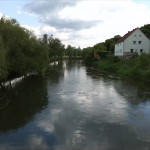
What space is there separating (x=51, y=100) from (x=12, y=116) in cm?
719

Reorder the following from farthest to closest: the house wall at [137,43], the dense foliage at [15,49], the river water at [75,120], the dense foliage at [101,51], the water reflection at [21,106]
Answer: the dense foliage at [101,51], the house wall at [137,43], the dense foliage at [15,49], the water reflection at [21,106], the river water at [75,120]

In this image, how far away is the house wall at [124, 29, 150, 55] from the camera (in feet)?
263

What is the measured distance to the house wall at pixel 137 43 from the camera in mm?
80050

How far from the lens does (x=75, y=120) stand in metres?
23.9

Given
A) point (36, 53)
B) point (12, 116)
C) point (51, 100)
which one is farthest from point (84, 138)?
point (36, 53)

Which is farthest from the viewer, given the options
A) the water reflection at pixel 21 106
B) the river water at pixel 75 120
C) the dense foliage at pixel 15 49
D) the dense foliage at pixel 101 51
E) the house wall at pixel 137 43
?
the dense foliage at pixel 101 51

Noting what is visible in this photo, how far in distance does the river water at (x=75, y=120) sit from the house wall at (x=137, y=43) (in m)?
44.2

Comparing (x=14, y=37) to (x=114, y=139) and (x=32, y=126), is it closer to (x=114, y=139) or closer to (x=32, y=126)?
(x=32, y=126)

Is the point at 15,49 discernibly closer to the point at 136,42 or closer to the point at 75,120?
the point at 75,120

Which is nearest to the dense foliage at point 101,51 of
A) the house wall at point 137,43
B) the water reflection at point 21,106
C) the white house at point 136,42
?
the white house at point 136,42

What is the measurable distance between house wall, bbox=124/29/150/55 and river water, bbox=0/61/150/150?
4421 cm

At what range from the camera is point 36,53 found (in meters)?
46.8

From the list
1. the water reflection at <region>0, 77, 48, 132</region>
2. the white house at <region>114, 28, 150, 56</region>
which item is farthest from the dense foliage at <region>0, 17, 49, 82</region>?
the white house at <region>114, 28, 150, 56</region>

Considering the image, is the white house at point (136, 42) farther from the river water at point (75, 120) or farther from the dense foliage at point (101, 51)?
the river water at point (75, 120)
